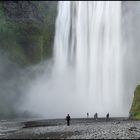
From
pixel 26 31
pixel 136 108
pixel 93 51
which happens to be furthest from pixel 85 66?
pixel 136 108

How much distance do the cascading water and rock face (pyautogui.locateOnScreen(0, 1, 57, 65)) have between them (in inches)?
127

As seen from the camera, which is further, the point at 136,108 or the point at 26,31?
the point at 26,31

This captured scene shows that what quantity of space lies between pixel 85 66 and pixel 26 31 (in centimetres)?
1825

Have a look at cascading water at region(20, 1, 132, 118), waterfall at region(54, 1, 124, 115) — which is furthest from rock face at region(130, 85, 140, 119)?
waterfall at region(54, 1, 124, 115)

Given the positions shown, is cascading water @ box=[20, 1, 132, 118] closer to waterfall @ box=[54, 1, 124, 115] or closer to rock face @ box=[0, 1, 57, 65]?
waterfall @ box=[54, 1, 124, 115]

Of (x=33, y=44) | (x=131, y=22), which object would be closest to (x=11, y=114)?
(x=33, y=44)

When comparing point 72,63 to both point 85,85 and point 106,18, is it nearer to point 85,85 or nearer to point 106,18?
point 85,85

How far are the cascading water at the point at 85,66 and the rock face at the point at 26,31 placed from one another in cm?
324

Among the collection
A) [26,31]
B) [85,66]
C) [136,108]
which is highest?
[26,31]

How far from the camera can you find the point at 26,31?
96.9 m

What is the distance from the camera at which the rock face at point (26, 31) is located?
92500 mm

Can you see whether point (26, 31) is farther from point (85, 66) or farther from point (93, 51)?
point (93, 51)

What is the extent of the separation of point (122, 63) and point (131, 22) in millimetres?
14884

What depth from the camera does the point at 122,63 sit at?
9175 cm
